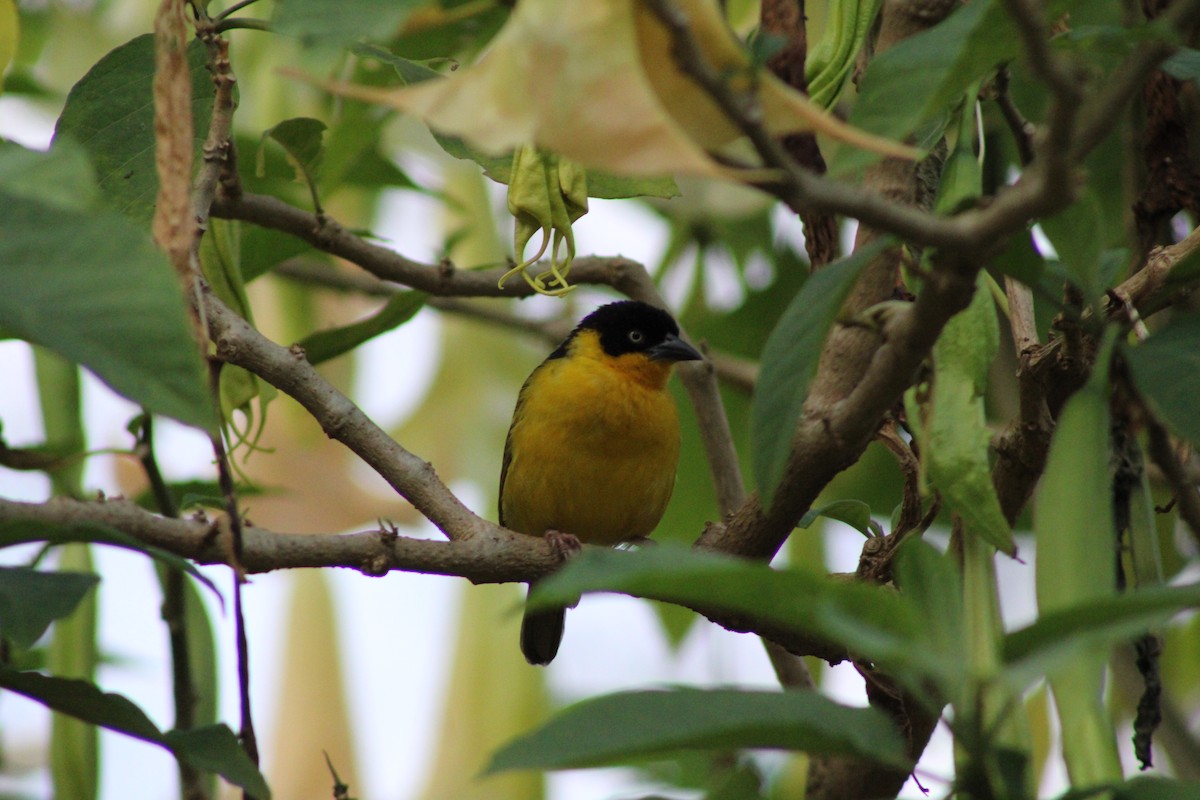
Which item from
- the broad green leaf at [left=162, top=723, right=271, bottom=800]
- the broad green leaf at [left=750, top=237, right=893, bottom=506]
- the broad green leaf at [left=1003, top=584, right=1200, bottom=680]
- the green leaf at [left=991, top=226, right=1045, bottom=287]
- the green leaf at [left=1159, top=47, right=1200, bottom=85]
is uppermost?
the green leaf at [left=1159, top=47, right=1200, bottom=85]

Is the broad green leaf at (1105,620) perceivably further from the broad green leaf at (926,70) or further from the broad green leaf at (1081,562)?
the broad green leaf at (926,70)

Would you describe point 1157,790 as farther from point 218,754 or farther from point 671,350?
point 671,350

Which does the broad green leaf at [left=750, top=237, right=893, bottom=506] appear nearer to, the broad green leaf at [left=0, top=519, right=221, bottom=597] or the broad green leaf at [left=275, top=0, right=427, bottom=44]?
the broad green leaf at [left=275, top=0, right=427, bottom=44]

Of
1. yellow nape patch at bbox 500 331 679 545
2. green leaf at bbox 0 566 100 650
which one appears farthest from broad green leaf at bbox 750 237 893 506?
yellow nape patch at bbox 500 331 679 545

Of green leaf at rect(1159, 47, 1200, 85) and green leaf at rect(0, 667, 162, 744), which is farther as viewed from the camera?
green leaf at rect(1159, 47, 1200, 85)

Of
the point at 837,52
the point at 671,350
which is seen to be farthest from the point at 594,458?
the point at 837,52

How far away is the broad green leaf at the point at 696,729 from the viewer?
1249 millimetres

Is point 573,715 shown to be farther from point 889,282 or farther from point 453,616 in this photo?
point 453,616

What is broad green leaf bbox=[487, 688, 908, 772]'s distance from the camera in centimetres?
125

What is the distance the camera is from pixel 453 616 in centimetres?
425

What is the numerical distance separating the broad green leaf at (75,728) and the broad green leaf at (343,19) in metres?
1.73

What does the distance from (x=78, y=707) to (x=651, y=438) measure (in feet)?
10.1

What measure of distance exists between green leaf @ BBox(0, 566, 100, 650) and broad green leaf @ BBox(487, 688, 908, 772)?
0.98 metres

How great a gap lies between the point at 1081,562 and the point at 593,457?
3624mm
